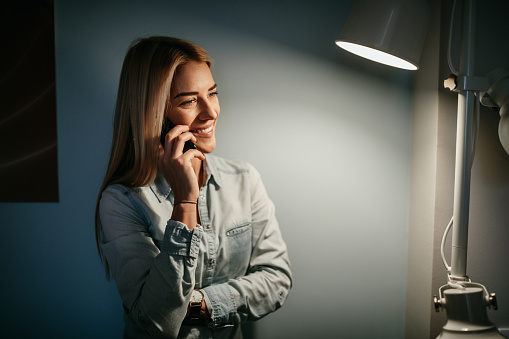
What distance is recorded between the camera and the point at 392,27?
979 millimetres

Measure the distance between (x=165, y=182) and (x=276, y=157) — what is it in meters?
0.38

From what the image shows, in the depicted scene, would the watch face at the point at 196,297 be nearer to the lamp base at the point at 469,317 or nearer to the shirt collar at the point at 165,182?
the shirt collar at the point at 165,182

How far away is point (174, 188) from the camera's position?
Result: 39.0 inches

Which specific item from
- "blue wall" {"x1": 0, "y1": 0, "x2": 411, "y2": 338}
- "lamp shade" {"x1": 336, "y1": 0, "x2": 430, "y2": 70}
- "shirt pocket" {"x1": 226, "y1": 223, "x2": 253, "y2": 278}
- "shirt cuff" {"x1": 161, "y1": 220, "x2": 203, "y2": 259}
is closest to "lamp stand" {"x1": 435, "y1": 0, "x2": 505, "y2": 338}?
"lamp shade" {"x1": 336, "y1": 0, "x2": 430, "y2": 70}

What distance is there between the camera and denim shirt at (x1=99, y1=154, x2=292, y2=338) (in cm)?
94

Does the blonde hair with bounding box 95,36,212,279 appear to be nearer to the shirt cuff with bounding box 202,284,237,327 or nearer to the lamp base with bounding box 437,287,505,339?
the shirt cuff with bounding box 202,284,237,327

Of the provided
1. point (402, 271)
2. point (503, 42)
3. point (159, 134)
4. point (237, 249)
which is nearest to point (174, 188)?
point (159, 134)

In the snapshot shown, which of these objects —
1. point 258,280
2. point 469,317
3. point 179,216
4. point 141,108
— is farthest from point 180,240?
point 469,317

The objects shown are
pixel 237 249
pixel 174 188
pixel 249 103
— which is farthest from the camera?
pixel 249 103

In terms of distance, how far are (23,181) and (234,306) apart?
29.6 inches

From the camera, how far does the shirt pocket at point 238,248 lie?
1125mm

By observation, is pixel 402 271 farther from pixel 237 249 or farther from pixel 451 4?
pixel 451 4

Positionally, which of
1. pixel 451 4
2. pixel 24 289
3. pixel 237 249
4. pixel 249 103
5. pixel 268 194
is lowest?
pixel 24 289

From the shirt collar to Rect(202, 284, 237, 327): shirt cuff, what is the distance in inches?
11.6
